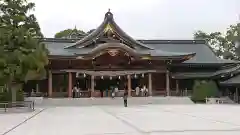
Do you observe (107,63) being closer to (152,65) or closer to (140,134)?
(152,65)

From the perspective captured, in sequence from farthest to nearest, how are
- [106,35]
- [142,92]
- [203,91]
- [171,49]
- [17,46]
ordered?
1. [171,49]
2. [106,35]
3. [142,92]
4. [203,91]
5. [17,46]

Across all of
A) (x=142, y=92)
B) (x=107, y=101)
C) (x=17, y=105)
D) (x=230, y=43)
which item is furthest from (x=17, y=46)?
(x=230, y=43)

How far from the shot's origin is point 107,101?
35.1 metres

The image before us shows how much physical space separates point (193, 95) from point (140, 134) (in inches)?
1075

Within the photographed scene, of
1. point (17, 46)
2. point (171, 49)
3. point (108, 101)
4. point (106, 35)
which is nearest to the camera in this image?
point (17, 46)

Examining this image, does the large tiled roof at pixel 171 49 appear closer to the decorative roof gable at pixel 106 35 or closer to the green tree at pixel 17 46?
the decorative roof gable at pixel 106 35

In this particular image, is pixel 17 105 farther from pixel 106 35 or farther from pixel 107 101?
pixel 106 35

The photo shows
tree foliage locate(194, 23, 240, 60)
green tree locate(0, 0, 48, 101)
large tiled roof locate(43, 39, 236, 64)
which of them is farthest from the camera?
tree foliage locate(194, 23, 240, 60)

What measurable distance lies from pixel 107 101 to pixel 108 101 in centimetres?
10

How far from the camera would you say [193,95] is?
37469mm

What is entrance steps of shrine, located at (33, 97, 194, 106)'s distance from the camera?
112ft

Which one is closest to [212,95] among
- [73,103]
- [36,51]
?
[73,103]

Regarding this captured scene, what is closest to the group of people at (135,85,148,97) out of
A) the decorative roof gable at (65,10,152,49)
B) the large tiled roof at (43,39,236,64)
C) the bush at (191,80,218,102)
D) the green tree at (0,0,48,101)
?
the large tiled roof at (43,39,236,64)

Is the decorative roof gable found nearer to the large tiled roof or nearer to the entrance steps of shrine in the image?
the large tiled roof
